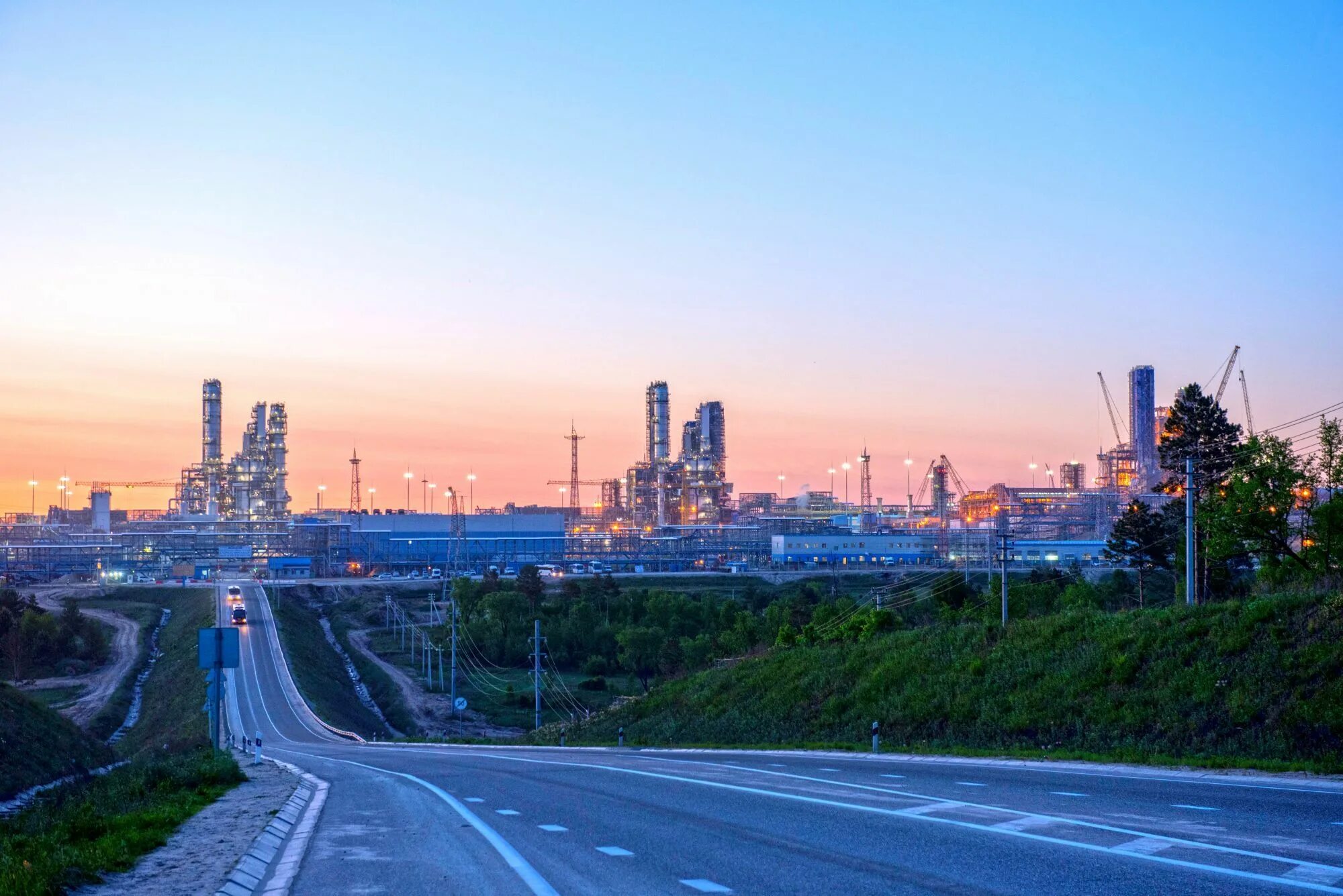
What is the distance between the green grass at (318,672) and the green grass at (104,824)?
42.5m

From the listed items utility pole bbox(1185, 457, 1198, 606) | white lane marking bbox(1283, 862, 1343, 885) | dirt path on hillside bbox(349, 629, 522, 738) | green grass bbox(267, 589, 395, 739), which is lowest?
dirt path on hillside bbox(349, 629, 522, 738)

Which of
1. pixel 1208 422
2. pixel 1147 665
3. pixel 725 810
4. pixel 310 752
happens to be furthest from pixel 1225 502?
pixel 725 810

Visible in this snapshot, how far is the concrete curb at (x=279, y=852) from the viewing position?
33.0 feet

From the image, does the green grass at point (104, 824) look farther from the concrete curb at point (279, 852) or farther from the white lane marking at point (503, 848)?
the white lane marking at point (503, 848)

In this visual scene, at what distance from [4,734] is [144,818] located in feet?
96.0

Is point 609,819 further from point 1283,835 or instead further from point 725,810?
point 1283,835

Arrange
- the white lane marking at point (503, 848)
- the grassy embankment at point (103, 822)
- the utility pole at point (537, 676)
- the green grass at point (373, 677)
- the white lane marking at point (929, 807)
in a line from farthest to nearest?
1. the green grass at point (373, 677)
2. the utility pole at point (537, 676)
3. the white lane marking at point (929, 807)
4. the grassy embankment at point (103, 822)
5. the white lane marking at point (503, 848)

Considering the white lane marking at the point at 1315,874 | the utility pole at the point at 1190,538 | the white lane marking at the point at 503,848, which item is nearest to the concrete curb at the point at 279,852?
the white lane marking at the point at 503,848

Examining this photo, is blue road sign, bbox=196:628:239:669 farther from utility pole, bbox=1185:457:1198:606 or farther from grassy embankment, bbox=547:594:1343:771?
utility pole, bbox=1185:457:1198:606

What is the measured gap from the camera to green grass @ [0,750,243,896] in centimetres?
1005

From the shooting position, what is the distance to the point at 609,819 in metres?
14.3

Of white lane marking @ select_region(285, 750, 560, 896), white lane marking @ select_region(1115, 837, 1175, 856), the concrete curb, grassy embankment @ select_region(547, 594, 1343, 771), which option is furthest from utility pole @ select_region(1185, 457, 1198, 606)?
the concrete curb

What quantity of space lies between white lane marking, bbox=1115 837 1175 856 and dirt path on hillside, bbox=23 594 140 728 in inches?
2554

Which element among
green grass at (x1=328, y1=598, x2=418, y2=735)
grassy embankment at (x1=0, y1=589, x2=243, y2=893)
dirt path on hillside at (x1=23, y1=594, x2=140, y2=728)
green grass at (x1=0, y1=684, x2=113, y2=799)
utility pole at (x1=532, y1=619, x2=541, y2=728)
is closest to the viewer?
grassy embankment at (x1=0, y1=589, x2=243, y2=893)
